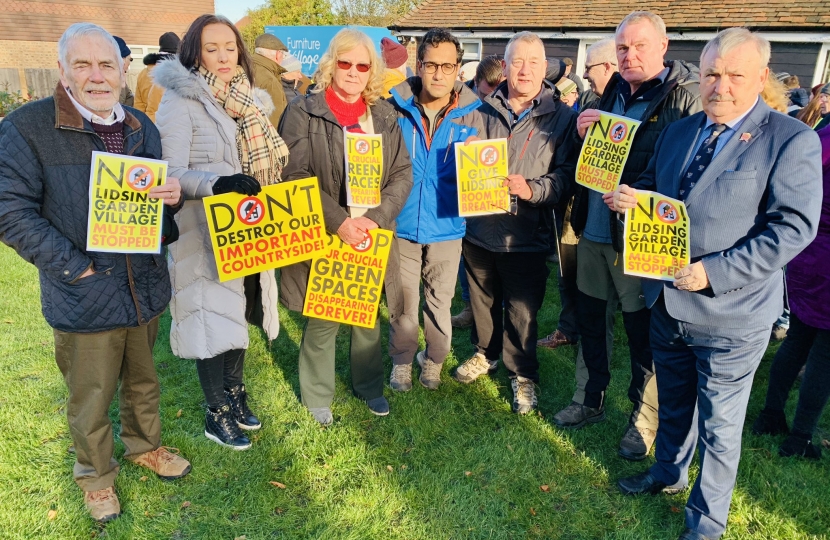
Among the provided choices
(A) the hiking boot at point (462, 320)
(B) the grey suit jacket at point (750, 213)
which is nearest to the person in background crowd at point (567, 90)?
(A) the hiking boot at point (462, 320)

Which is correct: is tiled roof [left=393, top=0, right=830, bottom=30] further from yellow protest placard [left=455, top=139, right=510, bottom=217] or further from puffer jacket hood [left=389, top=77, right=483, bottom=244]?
yellow protest placard [left=455, top=139, right=510, bottom=217]

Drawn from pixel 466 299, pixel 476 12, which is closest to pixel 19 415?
pixel 466 299

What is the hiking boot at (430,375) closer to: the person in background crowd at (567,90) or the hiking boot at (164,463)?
the hiking boot at (164,463)

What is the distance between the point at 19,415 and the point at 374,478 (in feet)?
9.06

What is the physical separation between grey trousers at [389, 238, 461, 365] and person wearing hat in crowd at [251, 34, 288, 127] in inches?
110

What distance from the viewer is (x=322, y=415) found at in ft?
13.8

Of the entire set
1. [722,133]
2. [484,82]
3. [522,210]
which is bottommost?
[522,210]

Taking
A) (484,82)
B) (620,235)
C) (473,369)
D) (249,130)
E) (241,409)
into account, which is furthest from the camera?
(484,82)

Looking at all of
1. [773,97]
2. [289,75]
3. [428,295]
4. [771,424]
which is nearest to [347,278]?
[428,295]

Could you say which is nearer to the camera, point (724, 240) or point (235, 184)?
point (724, 240)

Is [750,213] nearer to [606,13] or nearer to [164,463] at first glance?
[164,463]

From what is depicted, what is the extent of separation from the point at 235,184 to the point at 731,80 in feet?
8.16

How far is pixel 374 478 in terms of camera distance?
11.9ft

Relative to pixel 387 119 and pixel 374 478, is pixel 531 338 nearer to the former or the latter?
pixel 374 478
